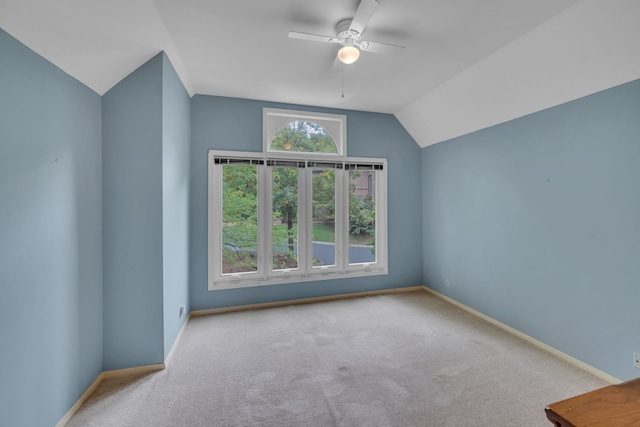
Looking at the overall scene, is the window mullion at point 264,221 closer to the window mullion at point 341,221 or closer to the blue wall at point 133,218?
the window mullion at point 341,221

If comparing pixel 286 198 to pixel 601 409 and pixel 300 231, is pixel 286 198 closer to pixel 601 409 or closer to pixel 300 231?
pixel 300 231

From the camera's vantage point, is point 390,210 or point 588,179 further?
point 390,210

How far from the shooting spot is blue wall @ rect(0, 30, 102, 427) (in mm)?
1371

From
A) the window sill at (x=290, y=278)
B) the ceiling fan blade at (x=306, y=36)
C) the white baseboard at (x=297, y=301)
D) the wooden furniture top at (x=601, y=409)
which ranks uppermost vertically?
the ceiling fan blade at (x=306, y=36)

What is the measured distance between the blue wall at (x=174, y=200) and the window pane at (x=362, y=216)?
2.30m

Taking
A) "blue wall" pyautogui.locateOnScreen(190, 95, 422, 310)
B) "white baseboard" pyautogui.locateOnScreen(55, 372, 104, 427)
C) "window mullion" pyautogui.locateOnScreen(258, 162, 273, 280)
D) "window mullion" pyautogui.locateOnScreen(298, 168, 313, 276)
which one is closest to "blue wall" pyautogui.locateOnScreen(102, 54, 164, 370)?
"white baseboard" pyautogui.locateOnScreen(55, 372, 104, 427)

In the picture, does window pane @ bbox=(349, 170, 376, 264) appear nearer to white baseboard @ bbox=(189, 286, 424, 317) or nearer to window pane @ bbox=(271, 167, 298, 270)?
white baseboard @ bbox=(189, 286, 424, 317)

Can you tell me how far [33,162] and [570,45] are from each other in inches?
149

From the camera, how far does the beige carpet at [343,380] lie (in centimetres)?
177

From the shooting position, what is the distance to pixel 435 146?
13.6ft

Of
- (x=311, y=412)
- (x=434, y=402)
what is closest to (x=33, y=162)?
(x=311, y=412)

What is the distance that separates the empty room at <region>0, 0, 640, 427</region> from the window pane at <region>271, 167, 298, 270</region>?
65mm

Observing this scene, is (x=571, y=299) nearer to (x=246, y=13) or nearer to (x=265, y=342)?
(x=265, y=342)

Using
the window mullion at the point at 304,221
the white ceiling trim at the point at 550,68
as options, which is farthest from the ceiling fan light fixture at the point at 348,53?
the window mullion at the point at 304,221
